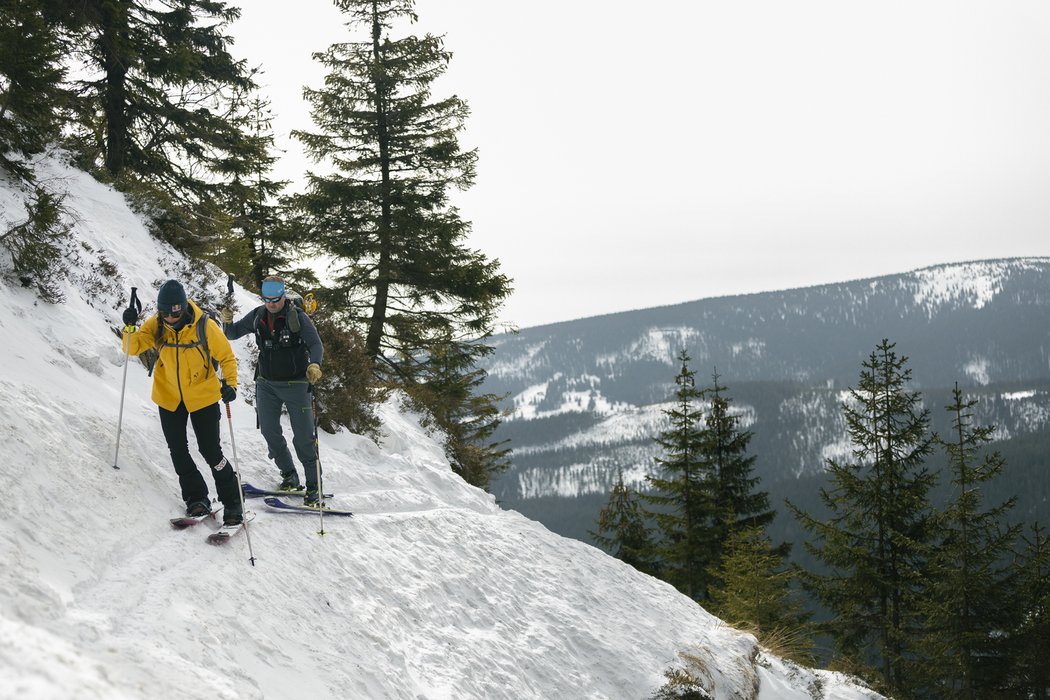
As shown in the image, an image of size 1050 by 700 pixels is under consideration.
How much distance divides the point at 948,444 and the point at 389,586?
2391cm

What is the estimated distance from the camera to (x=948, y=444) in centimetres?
2397

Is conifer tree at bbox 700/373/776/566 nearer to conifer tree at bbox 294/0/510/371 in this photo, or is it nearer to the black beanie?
conifer tree at bbox 294/0/510/371

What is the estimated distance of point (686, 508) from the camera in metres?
30.2

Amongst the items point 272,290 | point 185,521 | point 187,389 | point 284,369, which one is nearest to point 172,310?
point 187,389

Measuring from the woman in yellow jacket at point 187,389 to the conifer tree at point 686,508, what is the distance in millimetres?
24249

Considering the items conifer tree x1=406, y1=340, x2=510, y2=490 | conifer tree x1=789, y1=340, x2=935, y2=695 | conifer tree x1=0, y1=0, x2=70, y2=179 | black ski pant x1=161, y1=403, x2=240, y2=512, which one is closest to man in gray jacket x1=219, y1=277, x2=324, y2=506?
black ski pant x1=161, y1=403, x2=240, y2=512

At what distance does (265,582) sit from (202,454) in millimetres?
1555

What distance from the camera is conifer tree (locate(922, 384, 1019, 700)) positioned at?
23.9 meters

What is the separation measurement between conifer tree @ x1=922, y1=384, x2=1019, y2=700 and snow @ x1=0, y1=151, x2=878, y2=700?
1649cm

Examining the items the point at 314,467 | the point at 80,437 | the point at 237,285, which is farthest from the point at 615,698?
the point at 237,285

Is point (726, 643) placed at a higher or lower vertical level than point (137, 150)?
lower

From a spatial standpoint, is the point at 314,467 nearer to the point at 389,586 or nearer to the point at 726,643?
the point at 389,586

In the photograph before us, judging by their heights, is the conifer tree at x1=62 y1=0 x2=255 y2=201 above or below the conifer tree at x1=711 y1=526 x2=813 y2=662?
above

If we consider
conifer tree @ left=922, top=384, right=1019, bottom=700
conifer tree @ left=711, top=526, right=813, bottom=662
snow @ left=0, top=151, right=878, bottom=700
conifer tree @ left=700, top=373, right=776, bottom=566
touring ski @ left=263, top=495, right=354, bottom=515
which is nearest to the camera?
snow @ left=0, top=151, right=878, bottom=700
